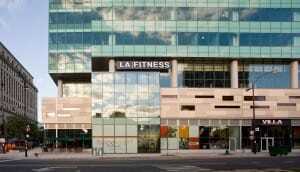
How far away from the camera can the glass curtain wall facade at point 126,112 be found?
267 ft

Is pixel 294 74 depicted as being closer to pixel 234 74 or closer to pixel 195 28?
pixel 234 74

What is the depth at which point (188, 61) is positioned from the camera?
9475 cm

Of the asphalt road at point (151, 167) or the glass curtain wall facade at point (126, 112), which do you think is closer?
the asphalt road at point (151, 167)

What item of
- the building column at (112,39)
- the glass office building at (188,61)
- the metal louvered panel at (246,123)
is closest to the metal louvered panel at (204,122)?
the glass office building at (188,61)

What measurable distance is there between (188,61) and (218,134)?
1574 centimetres

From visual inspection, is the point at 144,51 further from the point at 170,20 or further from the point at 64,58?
the point at 64,58

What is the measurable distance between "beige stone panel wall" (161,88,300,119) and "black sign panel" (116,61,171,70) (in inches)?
187

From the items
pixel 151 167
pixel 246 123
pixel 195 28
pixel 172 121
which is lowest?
pixel 151 167

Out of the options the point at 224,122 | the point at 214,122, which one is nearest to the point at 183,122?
the point at 214,122

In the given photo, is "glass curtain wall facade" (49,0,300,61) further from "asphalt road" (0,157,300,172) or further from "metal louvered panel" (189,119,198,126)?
"asphalt road" (0,157,300,172)

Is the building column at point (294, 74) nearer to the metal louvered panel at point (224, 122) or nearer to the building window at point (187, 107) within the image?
the metal louvered panel at point (224, 122)

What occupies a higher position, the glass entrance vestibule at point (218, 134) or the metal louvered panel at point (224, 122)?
the metal louvered panel at point (224, 122)

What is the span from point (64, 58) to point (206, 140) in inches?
1223

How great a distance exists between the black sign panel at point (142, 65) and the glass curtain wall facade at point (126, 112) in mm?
6300
